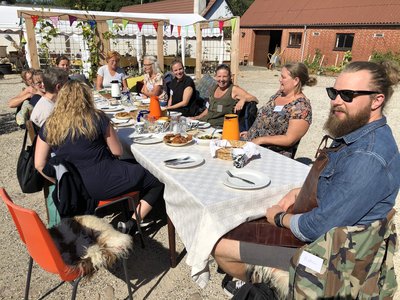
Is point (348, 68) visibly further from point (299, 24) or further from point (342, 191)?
point (299, 24)

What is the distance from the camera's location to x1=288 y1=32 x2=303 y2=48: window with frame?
64.6 ft

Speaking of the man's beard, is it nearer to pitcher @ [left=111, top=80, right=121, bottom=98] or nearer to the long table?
the long table

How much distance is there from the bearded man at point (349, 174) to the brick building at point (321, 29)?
→ 695 inches

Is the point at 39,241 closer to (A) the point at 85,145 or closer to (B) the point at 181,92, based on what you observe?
(A) the point at 85,145

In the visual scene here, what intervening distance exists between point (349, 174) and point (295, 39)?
20942mm

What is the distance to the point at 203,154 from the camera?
2371mm

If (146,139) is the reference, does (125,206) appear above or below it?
below

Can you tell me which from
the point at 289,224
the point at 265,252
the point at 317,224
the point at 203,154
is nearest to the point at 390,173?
the point at 317,224

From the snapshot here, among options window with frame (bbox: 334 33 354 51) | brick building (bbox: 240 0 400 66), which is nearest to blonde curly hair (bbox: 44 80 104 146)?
brick building (bbox: 240 0 400 66)

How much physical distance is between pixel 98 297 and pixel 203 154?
4.20 ft

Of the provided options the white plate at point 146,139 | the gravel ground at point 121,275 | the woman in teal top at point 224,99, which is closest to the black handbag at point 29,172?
the gravel ground at point 121,275

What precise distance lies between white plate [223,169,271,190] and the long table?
3 centimetres

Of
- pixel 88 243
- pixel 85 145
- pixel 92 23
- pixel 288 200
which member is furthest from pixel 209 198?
pixel 92 23

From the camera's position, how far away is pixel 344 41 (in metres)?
17.7
